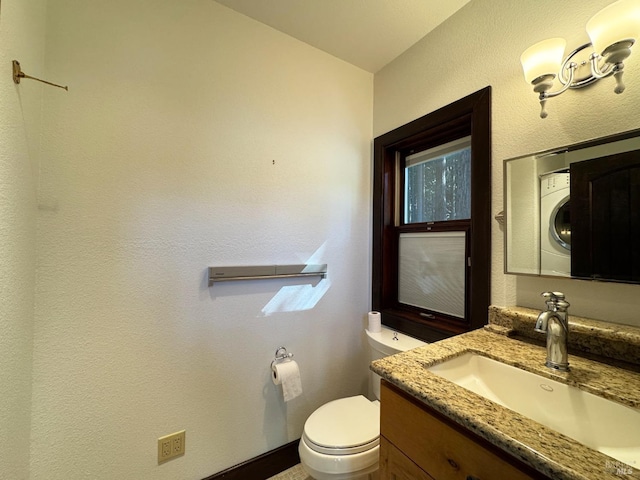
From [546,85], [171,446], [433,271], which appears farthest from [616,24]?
[171,446]

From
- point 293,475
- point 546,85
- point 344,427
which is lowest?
point 293,475

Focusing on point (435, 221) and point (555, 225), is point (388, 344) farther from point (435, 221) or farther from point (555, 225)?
point (555, 225)

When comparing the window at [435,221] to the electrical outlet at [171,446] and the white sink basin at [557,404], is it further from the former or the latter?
the electrical outlet at [171,446]

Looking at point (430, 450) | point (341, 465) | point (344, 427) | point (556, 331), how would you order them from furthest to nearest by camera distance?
1. point (344, 427)
2. point (341, 465)
3. point (556, 331)
4. point (430, 450)

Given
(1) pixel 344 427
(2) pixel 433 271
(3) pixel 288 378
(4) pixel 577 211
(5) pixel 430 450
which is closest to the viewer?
(5) pixel 430 450

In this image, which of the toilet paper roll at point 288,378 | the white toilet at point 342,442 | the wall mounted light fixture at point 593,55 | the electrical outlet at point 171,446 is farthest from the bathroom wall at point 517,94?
the electrical outlet at point 171,446

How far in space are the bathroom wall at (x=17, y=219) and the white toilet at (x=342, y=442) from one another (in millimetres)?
980

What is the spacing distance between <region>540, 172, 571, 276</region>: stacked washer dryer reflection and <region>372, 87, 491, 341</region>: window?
202 millimetres

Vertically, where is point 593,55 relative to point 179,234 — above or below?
above

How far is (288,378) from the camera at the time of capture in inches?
54.4

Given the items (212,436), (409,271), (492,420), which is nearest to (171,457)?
(212,436)

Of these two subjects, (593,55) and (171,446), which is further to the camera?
(171,446)

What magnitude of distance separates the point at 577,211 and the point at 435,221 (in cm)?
69

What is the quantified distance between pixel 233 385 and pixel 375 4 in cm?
206
